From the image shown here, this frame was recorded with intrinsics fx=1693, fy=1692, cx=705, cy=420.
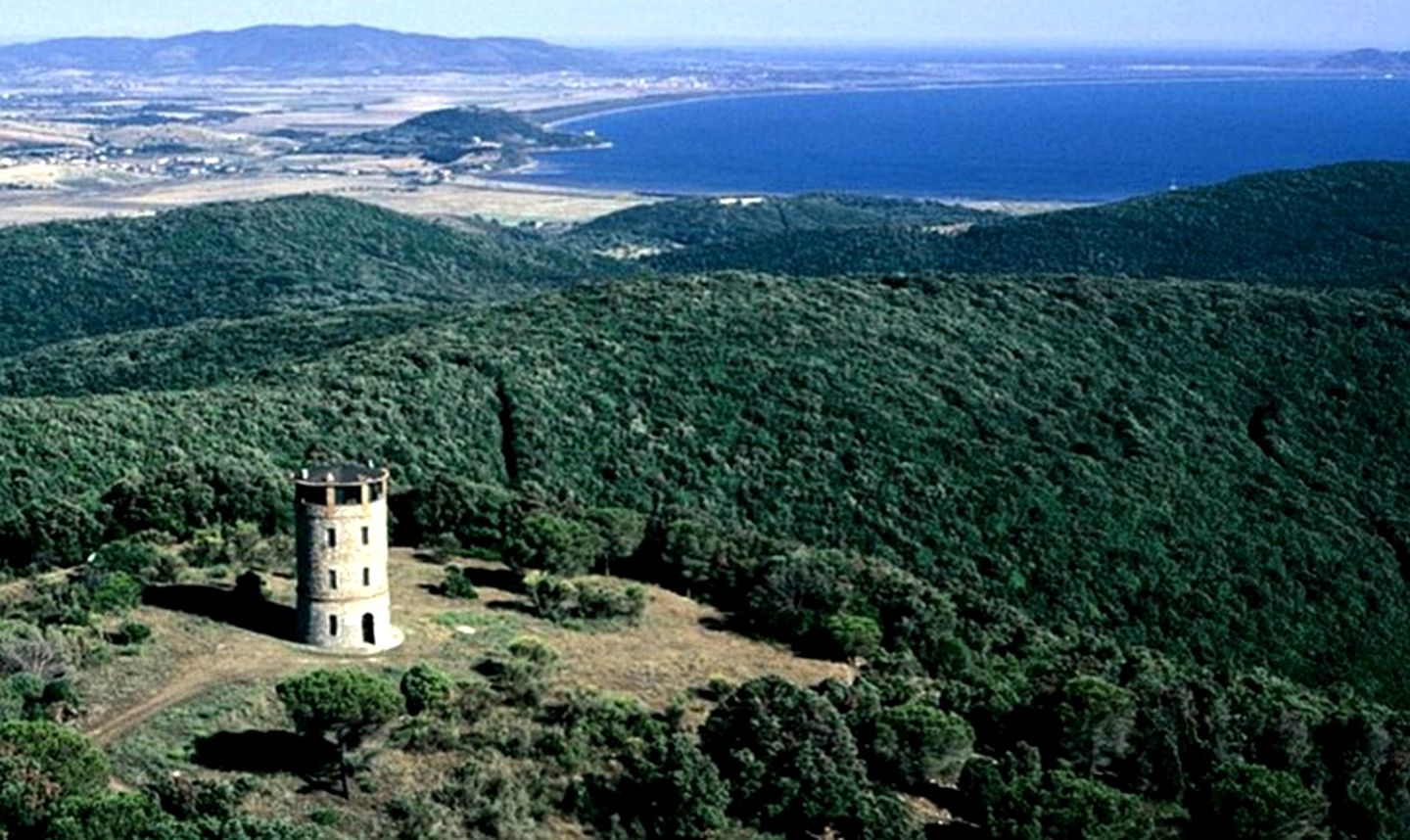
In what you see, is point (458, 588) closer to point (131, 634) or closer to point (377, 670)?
point (377, 670)

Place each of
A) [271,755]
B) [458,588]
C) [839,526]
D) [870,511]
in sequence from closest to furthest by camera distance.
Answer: [271,755], [458,588], [839,526], [870,511]

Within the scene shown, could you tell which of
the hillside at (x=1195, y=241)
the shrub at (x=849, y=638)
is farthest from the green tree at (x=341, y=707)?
the hillside at (x=1195, y=241)

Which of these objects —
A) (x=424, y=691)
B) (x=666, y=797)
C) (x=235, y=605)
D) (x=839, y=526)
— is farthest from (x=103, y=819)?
(x=839, y=526)

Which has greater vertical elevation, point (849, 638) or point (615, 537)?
point (615, 537)

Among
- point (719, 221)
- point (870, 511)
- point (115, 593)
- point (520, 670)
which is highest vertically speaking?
point (115, 593)

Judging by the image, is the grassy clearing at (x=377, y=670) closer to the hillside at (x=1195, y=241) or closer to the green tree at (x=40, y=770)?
the green tree at (x=40, y=770)

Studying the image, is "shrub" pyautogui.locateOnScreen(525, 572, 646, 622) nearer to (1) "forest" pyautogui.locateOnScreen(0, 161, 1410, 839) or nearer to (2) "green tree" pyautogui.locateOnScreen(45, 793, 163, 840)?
(1) "forest" pyautogui.locateOnScreen(0, 161, 1410, 839)

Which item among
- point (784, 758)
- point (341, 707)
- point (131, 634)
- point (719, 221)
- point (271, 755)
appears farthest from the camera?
point (719, 221)
